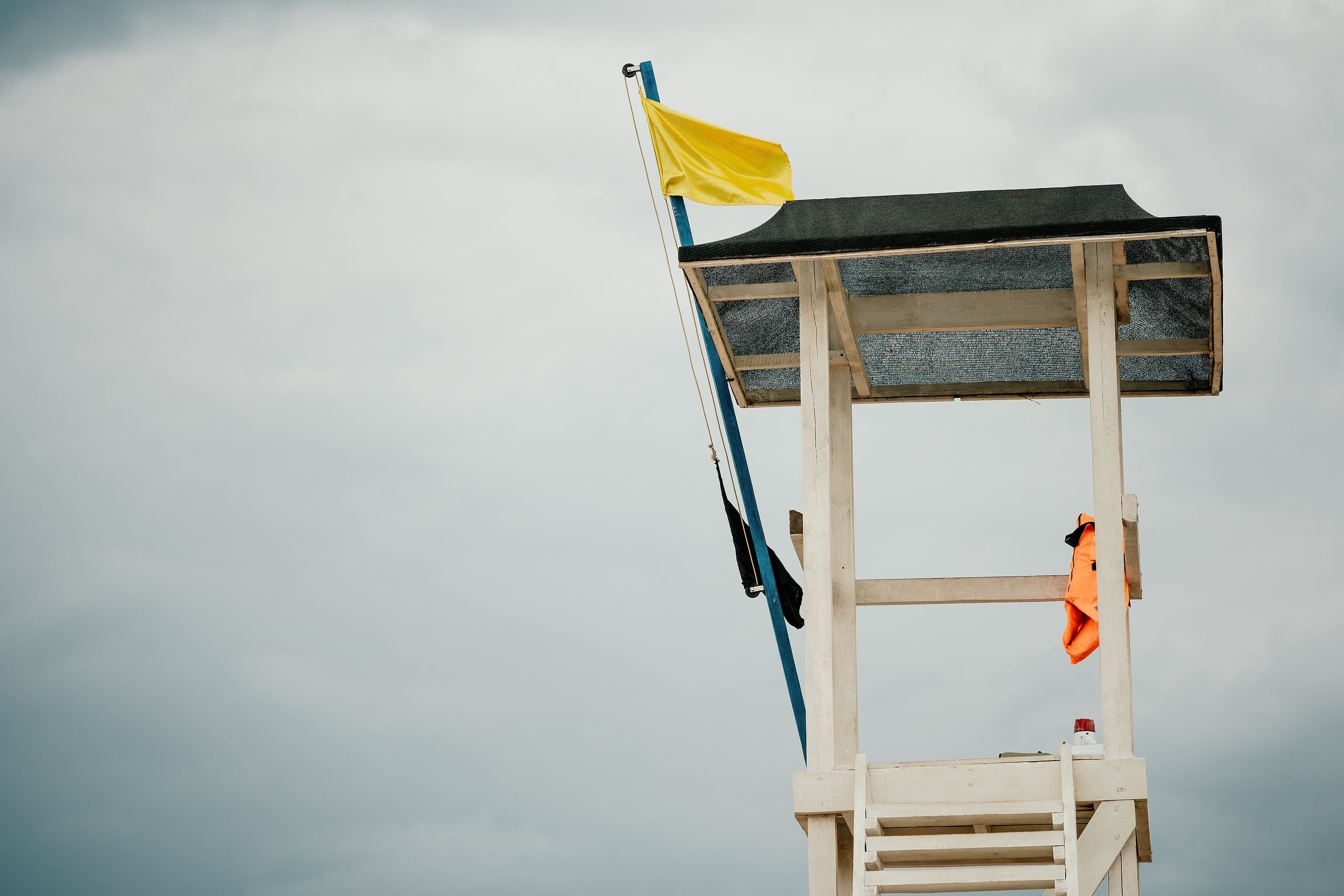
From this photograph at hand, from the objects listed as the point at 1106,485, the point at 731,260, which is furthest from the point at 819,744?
the point at 731,260

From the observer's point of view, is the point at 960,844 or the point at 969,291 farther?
the point at 969,291

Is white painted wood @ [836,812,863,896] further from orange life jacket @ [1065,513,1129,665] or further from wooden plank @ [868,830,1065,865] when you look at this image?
orange life jacket @ [1065,513,1129,665]

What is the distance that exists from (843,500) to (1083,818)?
302cm

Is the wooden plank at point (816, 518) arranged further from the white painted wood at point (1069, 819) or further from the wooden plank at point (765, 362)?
the wooden plank at point (765, 362)

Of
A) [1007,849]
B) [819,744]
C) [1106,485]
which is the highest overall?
[1106,485]

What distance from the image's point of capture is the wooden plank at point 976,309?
1234 cm

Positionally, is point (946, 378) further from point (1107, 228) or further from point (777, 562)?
point (1107, 228)

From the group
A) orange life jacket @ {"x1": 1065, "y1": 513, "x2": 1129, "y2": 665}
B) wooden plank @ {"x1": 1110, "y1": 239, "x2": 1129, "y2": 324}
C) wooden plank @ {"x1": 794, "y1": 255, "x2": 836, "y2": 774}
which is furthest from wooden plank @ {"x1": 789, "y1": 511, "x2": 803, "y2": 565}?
wooden plank @ {"x1": 1110, "y1": 239, "x2": 1129, "y2": 324}

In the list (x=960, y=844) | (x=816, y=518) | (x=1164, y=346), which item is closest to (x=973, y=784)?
(x=960, y=844)

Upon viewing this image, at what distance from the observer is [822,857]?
10.4 m

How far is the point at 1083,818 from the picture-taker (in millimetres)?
10781

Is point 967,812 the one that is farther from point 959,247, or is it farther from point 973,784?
point 959,247

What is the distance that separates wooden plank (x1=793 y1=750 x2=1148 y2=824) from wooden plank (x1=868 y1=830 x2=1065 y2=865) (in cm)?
20

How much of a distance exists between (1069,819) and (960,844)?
694mm
